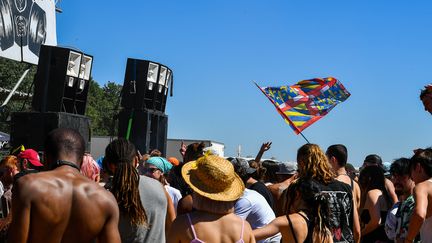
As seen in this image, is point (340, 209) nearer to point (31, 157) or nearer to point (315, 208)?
point (315, 208)

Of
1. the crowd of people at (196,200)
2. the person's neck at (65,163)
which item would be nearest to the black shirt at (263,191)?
the crowd of people at (196,200)

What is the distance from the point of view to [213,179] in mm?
3850

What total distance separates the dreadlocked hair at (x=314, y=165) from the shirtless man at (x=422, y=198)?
670 mm

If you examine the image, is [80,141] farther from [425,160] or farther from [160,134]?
[160,134]

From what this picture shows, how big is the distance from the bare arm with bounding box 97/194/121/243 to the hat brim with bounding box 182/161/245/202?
431 millimetres

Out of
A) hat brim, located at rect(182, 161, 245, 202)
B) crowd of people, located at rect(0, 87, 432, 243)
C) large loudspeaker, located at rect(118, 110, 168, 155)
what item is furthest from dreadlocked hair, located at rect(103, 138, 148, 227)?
large loudspeaker, located at rect(118, 110, 168, 155)

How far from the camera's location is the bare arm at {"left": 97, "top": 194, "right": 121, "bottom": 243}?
372 cm

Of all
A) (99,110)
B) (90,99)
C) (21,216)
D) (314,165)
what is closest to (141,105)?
(314,165)

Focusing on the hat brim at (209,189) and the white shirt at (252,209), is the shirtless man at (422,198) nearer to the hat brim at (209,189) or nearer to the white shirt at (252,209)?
the white shirt at (252,209)

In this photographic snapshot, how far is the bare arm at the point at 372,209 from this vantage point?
6930 millimetres

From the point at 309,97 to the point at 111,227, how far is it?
8.32m

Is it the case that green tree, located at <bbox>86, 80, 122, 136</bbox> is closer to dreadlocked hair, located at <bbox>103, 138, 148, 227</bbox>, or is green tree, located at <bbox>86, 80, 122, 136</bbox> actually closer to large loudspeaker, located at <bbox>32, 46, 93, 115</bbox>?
large loudspeaker, located at <bbox>32, 46, 93, 115</bbox>

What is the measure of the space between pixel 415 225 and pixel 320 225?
1.14m

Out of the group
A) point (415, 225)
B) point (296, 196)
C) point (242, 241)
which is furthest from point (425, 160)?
point (242, 241)
